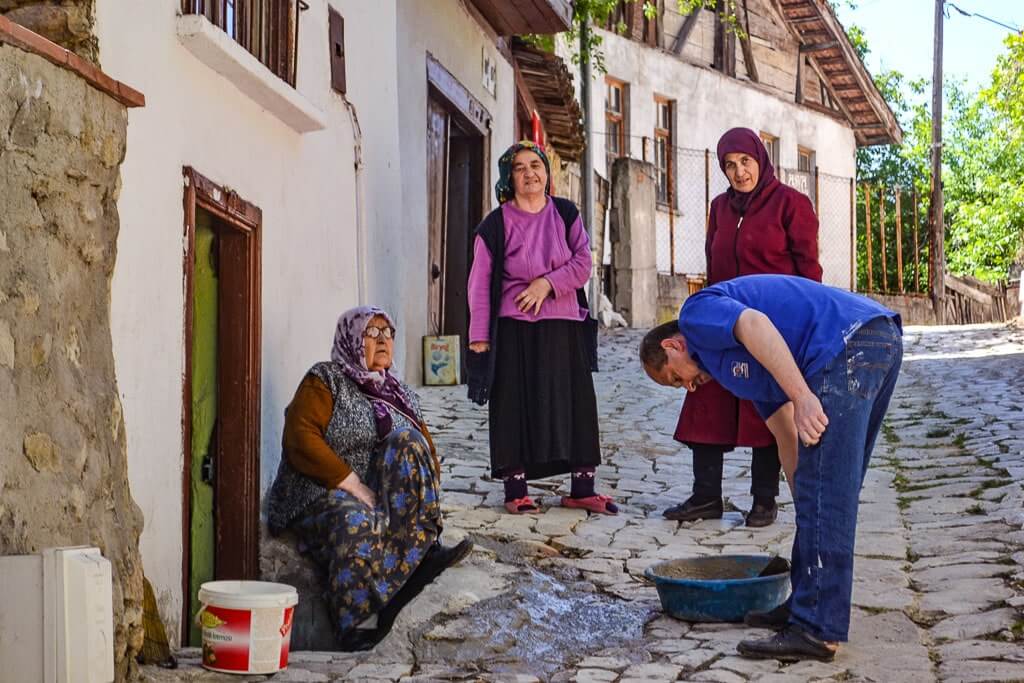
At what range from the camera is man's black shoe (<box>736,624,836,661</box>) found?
4.05 meters

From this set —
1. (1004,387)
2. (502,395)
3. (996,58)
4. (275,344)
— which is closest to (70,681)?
(275,344)

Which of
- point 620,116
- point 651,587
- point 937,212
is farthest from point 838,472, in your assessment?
point 937,212

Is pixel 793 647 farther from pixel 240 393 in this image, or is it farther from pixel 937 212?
pixel 937 212

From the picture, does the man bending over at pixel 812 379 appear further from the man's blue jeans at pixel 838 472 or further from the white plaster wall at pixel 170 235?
the white plaster wall at pixel 170 235

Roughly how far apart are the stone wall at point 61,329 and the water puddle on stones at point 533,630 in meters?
1.13

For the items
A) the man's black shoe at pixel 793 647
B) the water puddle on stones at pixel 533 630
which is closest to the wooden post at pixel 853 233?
the water puddle on stones at pixel 533 630

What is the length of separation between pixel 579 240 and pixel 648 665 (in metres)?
2.55

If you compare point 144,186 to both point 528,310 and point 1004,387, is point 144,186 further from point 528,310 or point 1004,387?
point 1004,387

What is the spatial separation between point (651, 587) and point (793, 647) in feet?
4.16

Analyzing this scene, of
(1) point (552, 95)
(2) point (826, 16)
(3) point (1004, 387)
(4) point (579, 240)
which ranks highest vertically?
(2) point (826, 16)

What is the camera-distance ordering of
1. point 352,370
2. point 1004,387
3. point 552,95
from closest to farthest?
→ point 352,370, point 1004,387, point 552,95

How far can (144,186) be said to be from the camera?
445cm

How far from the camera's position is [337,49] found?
704cm

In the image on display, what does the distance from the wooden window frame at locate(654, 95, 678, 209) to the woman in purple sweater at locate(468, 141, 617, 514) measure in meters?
14.3
